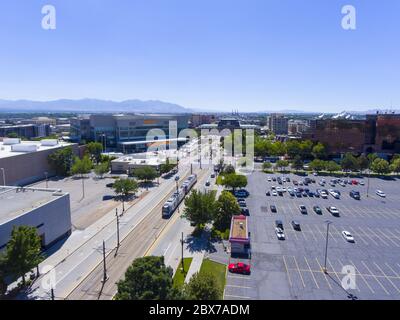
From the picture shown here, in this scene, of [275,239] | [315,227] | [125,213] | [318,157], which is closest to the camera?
[275,239]

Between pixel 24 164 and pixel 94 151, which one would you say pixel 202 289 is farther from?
pixel 94 151

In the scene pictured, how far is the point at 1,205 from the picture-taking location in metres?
25.9

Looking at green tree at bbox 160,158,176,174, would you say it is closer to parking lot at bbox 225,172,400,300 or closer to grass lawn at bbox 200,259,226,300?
parking lot at bbox 225,172,400,300

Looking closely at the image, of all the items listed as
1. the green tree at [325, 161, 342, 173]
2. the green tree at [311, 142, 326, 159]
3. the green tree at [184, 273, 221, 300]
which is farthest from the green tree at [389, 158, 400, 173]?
the green tree at [184, 273, 221, 300]

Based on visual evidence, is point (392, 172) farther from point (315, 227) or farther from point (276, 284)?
point (276, 284)

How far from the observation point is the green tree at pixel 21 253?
18.8 m

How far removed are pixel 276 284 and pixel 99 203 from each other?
26256 mm

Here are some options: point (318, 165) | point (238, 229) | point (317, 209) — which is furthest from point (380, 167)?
point (238, 229)

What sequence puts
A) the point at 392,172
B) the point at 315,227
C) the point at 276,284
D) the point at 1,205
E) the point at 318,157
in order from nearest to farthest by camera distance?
the point at 276,284
the point at 1,205
the point at 315,227
the point at 392,172
the point at 318,157

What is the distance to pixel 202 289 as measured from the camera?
53.2 feet

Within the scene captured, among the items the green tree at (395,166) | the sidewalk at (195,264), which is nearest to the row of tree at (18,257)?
the sidewalk at (195,264)

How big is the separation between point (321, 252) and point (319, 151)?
46.9 meters
